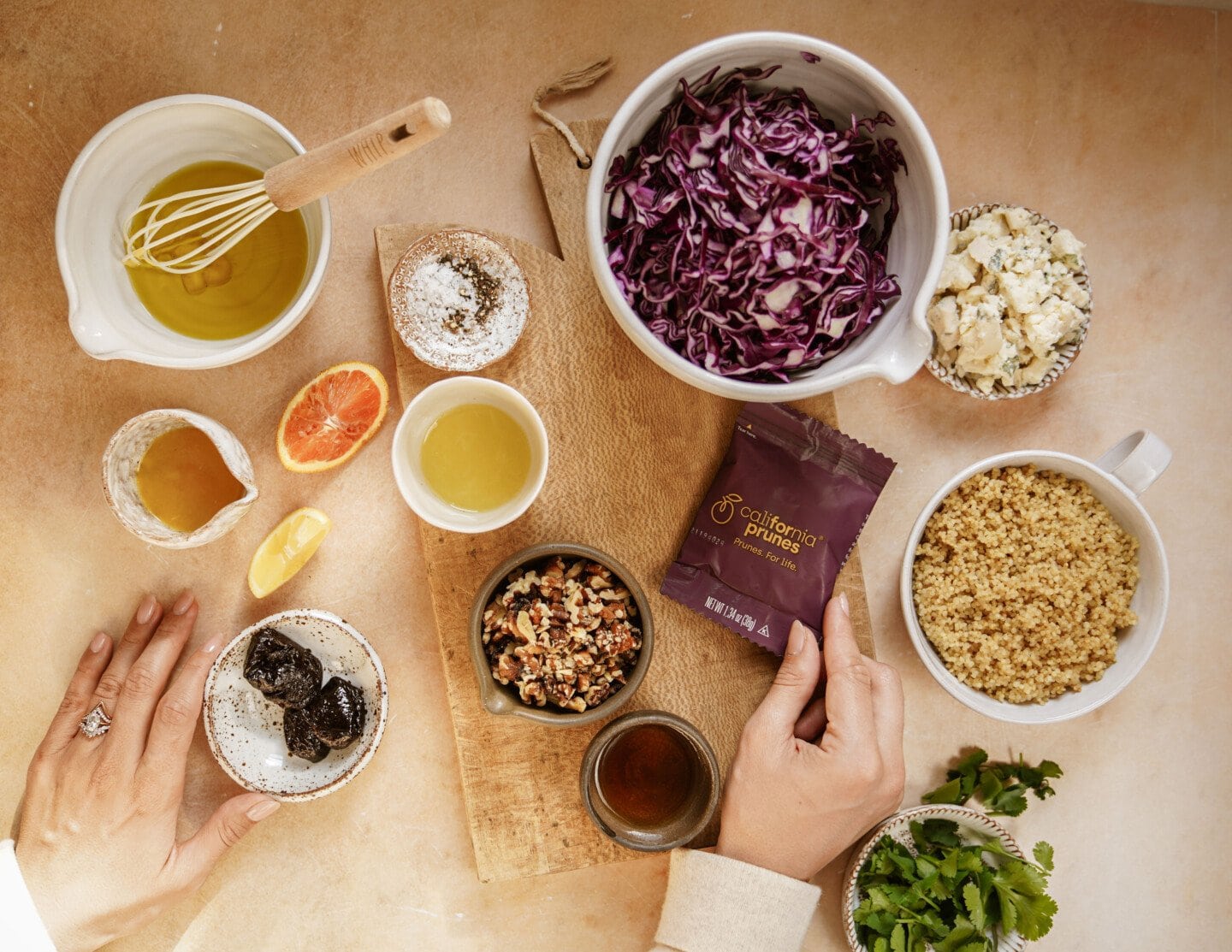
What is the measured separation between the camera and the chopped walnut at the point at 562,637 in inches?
62.1

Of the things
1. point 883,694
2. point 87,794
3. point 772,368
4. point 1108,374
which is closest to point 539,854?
point 883,694

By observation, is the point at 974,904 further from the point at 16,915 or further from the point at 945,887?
the point at 16,915

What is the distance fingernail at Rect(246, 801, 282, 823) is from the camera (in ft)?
5.60

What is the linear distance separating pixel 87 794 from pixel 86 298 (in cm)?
92

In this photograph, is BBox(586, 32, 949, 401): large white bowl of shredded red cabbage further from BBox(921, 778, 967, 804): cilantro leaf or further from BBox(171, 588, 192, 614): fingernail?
BBox(171, 588, 192, 614): fingernail

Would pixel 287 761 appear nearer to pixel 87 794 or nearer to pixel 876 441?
pixel 87 794

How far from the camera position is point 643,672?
5.16 ft

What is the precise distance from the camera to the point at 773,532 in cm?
168

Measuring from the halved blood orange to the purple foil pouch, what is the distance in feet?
2.05

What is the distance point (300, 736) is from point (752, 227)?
1172 mm

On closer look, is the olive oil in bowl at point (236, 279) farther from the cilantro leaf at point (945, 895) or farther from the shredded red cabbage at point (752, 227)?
the cilantro leaf at point (945, 895)

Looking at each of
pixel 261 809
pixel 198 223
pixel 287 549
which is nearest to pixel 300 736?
pixel 261 809

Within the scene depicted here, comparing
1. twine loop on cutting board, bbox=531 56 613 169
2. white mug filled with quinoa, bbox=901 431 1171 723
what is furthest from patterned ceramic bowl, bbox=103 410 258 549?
white mug filled with quinoa, bbox=901 431 1171 723

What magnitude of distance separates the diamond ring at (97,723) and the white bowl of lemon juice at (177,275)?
2.33 ft
